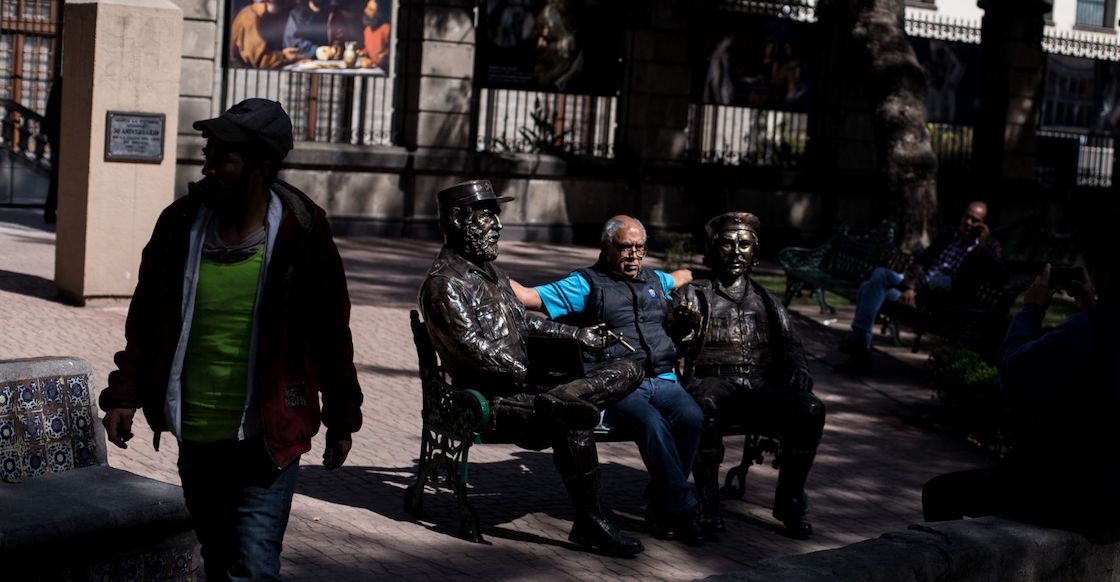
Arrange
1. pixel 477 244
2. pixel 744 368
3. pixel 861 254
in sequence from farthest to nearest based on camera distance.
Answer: pixel 861 254 → pixel 744 368 → pixel 477 244

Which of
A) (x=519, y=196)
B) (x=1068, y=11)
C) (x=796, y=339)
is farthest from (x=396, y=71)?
(x=1068, y=11)

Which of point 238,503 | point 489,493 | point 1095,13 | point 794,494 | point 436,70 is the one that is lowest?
point 489,493

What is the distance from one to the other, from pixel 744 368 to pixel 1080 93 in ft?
58.7

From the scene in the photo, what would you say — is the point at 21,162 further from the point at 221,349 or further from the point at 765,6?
the point at 221,349

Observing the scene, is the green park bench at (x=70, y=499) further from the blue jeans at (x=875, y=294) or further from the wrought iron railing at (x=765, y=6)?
the wrought iron railing at (x=765, y=6)

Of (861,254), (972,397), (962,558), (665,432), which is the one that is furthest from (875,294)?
(962,558)

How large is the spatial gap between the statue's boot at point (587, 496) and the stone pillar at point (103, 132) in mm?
6794

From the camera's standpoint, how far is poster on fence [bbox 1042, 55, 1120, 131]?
23734 millimetres

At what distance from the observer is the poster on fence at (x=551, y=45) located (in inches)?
794

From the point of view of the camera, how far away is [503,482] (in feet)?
27.1

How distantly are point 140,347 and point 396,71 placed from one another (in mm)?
15638

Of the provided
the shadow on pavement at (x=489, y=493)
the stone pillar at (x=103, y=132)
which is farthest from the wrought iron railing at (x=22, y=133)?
the shadow on pavement at (x=489, y=493)

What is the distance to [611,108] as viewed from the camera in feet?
71.6

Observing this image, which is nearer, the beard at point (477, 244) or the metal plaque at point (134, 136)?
the beard at point (477, 244)
